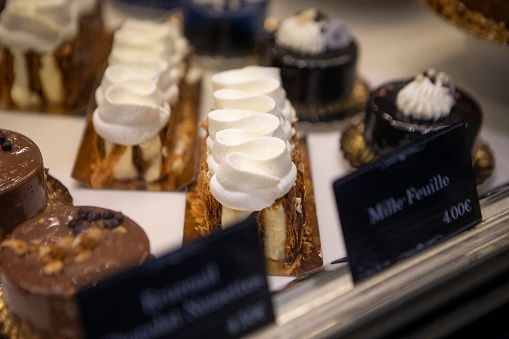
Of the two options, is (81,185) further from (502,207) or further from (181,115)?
(502,207)

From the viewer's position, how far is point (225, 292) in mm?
1076

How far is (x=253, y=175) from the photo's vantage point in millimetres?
1440

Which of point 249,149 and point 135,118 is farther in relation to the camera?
point 135,118

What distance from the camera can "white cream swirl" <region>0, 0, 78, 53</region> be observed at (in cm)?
200

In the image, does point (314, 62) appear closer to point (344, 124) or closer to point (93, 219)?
point (344, 124)

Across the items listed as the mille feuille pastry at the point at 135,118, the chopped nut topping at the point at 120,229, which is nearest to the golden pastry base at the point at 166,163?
the mille feuille pastry at the point at 135,118

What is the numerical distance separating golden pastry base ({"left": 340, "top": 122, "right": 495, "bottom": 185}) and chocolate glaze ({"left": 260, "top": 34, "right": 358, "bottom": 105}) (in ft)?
0.70

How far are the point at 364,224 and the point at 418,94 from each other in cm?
81

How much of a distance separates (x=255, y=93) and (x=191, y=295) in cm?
91

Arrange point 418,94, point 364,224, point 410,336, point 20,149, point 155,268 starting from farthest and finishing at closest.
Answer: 1. point 418,94
2. point 20,149
3. point 410,336
4. point 364,224
5. point 155,268

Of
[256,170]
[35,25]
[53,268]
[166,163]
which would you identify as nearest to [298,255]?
[256,170]

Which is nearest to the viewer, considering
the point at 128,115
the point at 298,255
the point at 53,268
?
the point at 53,268

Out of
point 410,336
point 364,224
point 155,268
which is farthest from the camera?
point 410,336

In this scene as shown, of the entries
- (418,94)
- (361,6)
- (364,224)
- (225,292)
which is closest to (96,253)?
(225,292)
